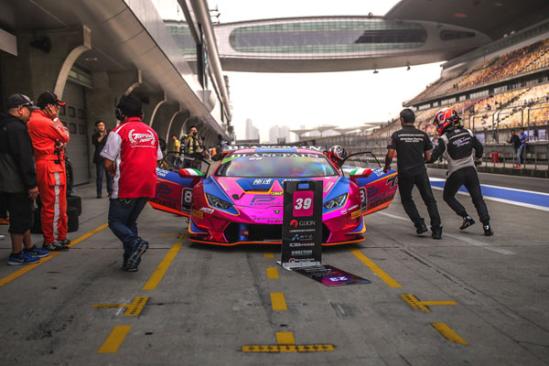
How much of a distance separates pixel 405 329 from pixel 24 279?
342 centimetres

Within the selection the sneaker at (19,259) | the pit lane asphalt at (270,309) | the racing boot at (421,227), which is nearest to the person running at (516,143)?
the racing boot at (421,227)

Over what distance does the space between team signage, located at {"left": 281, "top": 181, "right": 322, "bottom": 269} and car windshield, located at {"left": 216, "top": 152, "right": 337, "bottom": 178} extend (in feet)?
4.74

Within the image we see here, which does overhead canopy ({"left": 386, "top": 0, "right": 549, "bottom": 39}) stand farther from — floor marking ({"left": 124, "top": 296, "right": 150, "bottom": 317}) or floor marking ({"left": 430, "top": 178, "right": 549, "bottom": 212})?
floor marking ({"left": 124, "top": 296, "right": 150, "bottom": 317})

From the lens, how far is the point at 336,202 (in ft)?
19.1

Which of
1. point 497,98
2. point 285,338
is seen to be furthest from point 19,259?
point 497,98

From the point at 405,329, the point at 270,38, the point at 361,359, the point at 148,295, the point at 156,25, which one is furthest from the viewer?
the point at 270,38

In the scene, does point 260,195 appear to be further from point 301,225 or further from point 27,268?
point 27,268

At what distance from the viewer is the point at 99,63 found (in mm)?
16078

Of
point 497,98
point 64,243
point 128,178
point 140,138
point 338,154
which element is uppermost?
point 497,98

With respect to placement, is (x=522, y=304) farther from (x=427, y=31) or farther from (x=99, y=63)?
(x=427, y=31)

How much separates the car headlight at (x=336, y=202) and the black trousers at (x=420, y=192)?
1349 millimetres

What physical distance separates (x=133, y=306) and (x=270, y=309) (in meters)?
1.03

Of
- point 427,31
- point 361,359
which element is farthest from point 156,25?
point 427,31

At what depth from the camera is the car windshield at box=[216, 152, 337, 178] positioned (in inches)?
260
